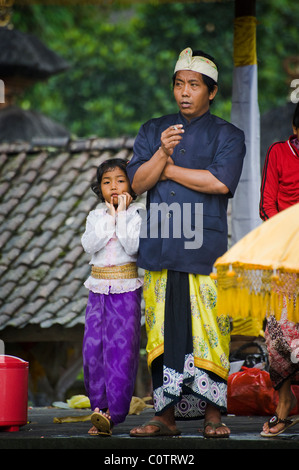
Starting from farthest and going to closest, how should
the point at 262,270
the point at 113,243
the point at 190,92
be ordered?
the point at 113,243, the point at 190,92, the point at 262,270

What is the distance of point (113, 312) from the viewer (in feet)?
15.3

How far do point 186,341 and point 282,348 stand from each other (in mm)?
544

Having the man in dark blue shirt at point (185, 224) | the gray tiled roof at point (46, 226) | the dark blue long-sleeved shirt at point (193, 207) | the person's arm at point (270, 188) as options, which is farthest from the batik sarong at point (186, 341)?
the gray tiled roof at point (46, 226)

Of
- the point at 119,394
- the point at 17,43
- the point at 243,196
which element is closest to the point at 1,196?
the point at 243,196

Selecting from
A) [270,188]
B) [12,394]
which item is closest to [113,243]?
[270,188]

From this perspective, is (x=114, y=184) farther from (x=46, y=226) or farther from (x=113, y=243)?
(x=46, y=226)

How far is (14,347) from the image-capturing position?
929 centimetres

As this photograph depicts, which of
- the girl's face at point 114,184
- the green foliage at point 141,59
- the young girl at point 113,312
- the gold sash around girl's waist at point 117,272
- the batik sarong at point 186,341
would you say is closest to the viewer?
the batik sarong at point 186,341

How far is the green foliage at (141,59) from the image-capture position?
20.9 metres

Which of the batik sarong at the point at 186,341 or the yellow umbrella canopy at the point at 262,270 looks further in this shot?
the batik sarong at the point at 186,341

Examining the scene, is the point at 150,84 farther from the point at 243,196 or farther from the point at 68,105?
the point at 243,196

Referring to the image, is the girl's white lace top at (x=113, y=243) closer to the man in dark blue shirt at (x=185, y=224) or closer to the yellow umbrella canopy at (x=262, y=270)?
the man in dark blue shirt at (x=185, y=224)
